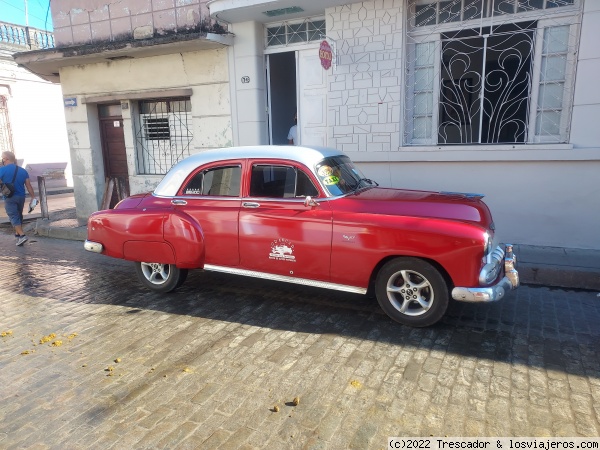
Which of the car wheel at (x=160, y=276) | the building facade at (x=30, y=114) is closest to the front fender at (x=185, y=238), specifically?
the car wheel at (x=160, y=276)

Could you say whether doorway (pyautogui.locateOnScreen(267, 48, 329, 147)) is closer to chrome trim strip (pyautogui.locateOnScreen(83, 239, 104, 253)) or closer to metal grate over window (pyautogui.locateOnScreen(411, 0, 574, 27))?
metal grate over window (pyautogui.locateOnScreen(411, 0, 574, 27))

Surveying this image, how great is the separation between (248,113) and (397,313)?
5583 mm

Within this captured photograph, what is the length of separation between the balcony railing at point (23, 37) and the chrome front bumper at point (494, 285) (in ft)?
65.1

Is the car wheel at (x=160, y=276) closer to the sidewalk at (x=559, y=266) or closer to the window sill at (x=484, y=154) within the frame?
the window sill at (x=484, y=154)

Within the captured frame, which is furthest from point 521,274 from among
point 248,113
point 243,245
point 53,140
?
point 53,140

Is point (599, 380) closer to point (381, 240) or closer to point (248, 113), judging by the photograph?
point (381, 240)

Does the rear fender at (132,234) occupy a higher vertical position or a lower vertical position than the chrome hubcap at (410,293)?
higher

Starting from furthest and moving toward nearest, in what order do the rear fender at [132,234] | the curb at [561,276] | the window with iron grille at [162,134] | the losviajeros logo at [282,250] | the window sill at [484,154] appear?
the window with iron grille at [162,134] → the window sill at [484,154] → the curb at [561,276] → the rear fender at [132,234] → the losviajeros logo at [282,250]

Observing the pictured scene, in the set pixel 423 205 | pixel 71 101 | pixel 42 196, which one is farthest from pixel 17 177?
pixel 423 205

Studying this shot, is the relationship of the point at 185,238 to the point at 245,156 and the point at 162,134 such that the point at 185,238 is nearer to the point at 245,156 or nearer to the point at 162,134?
the point at 245,156

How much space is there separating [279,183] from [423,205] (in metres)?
1.53

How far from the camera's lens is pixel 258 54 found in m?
8.27

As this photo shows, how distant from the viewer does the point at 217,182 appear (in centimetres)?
499

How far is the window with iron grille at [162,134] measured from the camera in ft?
30.8
